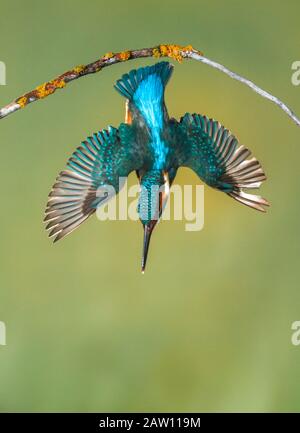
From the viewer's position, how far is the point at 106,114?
1.99 metres

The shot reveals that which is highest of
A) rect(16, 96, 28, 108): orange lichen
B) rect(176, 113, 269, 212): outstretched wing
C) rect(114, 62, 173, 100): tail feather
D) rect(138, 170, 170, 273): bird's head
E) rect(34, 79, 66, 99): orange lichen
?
rect(114, 62, 173, 100): tail feather

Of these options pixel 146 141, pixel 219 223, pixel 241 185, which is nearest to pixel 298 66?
pixel 219 223

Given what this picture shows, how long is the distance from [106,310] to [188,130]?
3.05ft

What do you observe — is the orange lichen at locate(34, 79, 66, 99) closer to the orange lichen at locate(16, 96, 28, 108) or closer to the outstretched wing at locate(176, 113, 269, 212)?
the orange lichen at locate(16, 96, 28, 108)

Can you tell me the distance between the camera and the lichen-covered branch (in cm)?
107

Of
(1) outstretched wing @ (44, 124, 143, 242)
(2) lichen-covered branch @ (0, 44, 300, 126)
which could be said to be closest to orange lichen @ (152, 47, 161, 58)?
(2) lichen-covered branch @ (0, 44, 300, 126)

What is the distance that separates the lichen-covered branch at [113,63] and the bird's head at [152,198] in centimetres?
17

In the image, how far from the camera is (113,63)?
1.08 m

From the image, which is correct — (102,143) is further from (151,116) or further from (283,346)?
(283,346)

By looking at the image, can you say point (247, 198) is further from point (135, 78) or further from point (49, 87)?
point (49, 87)

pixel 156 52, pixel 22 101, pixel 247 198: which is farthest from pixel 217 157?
pixel 22 101

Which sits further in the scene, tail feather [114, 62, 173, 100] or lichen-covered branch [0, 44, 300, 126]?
tail feather [114, 62, 173, 100]

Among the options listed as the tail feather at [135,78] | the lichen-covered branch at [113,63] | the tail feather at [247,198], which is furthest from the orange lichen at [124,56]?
the tail feather at [247,198]

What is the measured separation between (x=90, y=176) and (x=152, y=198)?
0.10m
